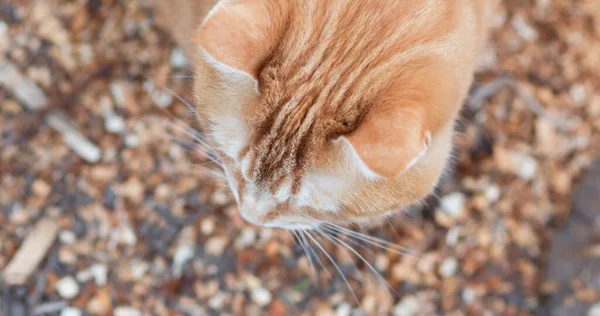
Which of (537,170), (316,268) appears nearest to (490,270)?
(537,170)

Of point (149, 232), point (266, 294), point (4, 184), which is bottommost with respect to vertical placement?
point (266, 294)

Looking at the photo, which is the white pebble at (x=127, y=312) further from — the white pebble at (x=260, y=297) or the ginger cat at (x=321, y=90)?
the ginger cat at (x=321, y=90)

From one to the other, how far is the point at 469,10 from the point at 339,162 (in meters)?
0.43

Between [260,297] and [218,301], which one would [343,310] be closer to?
[260,297]

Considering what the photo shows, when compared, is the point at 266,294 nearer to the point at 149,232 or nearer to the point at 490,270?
the point at 149,232

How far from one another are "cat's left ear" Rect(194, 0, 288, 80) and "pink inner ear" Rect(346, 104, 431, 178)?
0.17 metres

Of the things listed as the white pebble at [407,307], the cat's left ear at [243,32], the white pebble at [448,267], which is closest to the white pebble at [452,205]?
the white pebble at [448,267]

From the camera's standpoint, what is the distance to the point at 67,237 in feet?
4.07

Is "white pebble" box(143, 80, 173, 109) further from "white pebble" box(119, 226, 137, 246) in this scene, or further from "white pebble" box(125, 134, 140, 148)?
"white pebble" box(119, 226, 137, 246)

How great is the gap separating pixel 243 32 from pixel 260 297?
2.63ft

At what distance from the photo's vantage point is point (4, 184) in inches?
49.1

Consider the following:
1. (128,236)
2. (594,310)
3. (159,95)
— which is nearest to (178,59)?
(159,95)

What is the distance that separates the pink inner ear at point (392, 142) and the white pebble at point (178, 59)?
36.6 inches

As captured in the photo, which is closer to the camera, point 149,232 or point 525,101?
point 149,232
